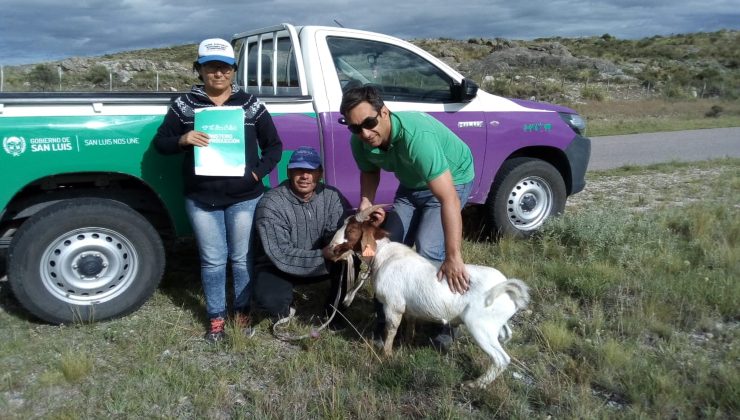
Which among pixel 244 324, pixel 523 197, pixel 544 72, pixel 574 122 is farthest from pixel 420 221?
pixel 544 72

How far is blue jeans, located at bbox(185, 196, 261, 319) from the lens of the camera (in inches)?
147

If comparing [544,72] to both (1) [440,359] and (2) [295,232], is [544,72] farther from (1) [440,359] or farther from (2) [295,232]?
(1) [440,359]

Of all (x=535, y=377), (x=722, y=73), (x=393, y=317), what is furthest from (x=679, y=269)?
(x=722, y=73)

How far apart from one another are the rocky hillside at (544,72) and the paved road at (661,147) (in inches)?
345

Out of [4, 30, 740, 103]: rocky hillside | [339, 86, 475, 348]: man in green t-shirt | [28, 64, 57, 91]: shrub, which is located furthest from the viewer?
[4, 30, 740, 103]: rocky hillside

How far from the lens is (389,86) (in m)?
5.06

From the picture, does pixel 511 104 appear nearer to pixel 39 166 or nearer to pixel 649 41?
pixel 39 166

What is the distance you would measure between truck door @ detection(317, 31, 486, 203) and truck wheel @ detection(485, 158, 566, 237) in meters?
0.33

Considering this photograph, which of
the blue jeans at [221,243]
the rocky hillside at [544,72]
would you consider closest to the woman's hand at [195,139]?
the blue jeans at [221,243]

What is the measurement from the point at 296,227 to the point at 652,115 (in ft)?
72.8

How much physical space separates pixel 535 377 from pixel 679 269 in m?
2.17

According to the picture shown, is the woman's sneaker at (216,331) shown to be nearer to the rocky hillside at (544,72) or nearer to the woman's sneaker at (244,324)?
the woman's sneaker at (244,324)

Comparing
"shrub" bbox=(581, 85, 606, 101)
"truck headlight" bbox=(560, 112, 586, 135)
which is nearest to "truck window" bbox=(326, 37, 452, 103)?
"truck headlight" bbox=(560, 112, 586, 135)

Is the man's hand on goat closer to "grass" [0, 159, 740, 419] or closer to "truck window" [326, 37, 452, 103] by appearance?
"grass" [0, 159, 740, 419]
